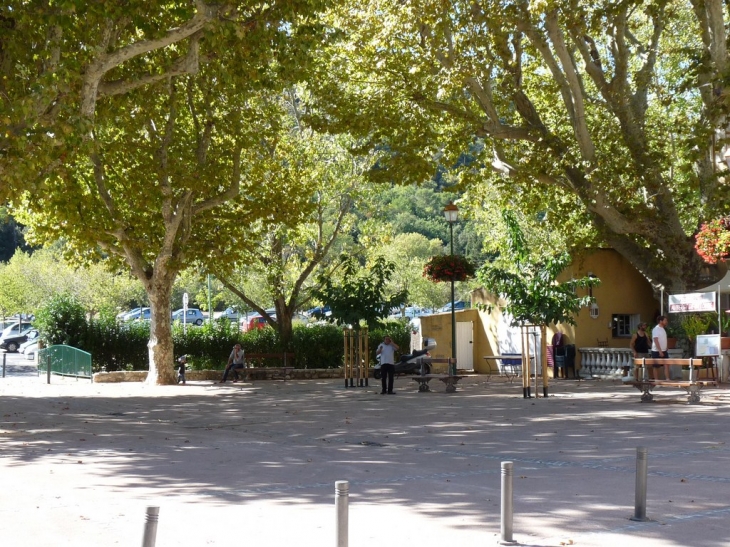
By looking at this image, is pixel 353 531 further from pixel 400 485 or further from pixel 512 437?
pixel 512 437

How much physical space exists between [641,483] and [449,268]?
1980 centimetres

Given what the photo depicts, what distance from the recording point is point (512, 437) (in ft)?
49.3

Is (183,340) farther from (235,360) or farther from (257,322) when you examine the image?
(257,322)

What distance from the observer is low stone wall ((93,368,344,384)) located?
32500 millimetres

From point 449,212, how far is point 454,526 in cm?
2107

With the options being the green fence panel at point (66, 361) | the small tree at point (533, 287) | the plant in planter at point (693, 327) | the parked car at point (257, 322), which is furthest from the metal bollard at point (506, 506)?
the parked car at point (257, 322)

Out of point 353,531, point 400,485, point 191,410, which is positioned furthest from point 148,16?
point 353,531

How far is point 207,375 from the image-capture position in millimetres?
33562

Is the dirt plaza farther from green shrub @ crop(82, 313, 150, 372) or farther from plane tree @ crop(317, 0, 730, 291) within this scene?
green shrub @ crop(82, 313, 150, 372)

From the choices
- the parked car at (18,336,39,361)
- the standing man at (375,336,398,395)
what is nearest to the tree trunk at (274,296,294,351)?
the standing man at (375,336,398,395)

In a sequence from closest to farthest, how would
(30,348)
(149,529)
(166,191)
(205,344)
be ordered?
(149,529) < (166,191) < (205,344) < (30,348)

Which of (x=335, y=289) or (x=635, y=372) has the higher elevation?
(x=335, y=289)

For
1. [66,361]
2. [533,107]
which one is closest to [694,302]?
[533,107]

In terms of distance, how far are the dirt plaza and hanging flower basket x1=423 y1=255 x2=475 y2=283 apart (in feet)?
20.1
